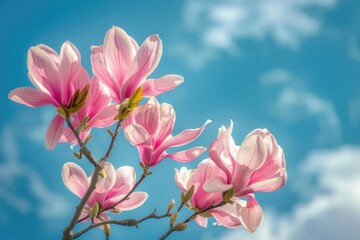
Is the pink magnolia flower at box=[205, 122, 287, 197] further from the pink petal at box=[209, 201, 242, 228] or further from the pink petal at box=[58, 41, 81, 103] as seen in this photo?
the pink petal at box=[58, 41, 81, 103]

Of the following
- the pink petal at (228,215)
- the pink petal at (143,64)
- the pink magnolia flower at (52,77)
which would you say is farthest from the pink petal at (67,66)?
the pink petal at (228,215)

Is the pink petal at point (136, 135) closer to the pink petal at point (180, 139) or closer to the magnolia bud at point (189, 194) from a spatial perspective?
the pink petal at point (180, 139)

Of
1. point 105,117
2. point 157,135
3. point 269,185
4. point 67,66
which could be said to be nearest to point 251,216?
point 269,185

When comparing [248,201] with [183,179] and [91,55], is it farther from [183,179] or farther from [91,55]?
[91,55]

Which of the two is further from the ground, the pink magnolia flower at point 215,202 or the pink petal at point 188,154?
the pink petal at point 188,154

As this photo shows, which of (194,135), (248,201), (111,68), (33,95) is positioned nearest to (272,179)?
(248,201)

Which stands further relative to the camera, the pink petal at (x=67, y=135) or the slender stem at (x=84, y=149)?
the pink petal at (x=67, y=135)

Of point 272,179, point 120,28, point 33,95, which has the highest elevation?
point 120,28
